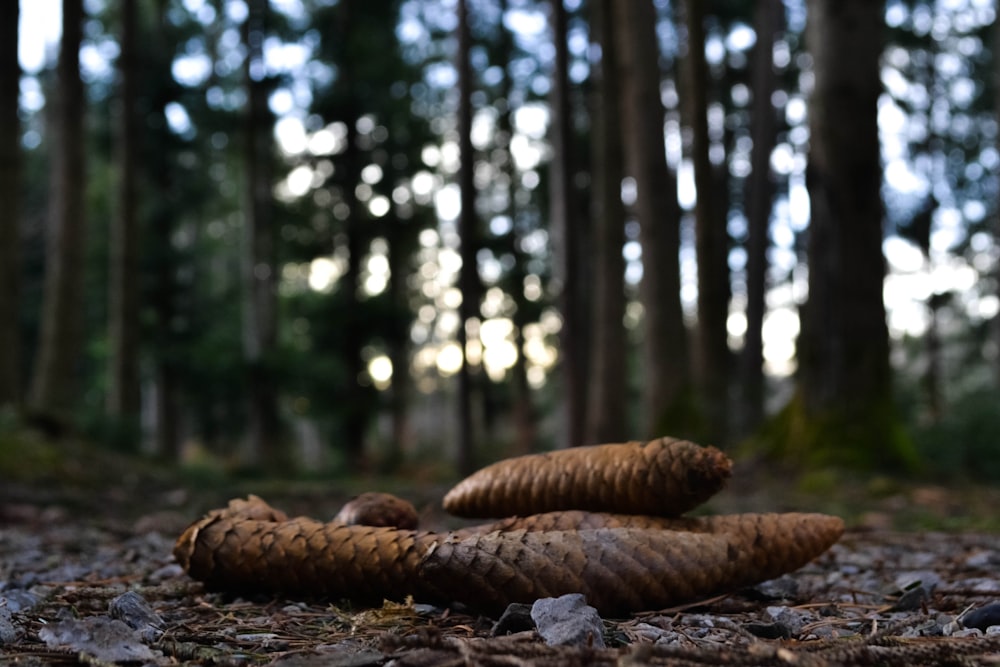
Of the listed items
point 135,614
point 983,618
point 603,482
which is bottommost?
point 983,618

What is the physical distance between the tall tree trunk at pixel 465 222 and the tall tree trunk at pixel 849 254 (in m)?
7.56

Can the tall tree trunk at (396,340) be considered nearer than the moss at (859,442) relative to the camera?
No

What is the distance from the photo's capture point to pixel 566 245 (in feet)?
43.6

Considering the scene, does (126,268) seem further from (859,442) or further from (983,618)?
(983,618)

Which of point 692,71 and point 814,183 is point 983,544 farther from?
point 692,71

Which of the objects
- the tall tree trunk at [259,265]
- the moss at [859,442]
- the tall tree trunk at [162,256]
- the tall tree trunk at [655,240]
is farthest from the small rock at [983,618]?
the tall tree trunk at [162,256]

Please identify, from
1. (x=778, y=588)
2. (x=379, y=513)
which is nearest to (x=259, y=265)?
(x=379, y=513)

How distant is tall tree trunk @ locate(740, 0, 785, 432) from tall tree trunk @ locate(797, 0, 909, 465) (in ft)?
26.2

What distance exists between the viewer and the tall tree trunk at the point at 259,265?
736 inches

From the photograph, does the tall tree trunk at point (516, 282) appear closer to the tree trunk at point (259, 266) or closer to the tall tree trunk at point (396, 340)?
the tall tree trunk at point (396, 340)

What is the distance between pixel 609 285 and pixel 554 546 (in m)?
10.8

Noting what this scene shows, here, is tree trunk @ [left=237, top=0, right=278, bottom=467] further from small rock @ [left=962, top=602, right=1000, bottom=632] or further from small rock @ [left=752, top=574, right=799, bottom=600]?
small rock @ [left=962, top=602, right=1000, bottom=632]

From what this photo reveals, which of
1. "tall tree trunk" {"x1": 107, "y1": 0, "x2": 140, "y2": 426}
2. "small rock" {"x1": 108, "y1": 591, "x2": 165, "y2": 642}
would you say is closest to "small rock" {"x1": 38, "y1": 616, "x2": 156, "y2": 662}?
"small rock" {"x1": 108, "y1": 591, "x2": 165, "y2": 642}

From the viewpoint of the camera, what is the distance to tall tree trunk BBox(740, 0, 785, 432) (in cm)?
1619
